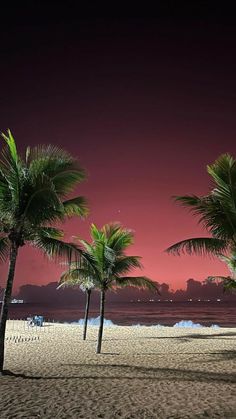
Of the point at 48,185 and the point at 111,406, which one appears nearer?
the point at 111,406

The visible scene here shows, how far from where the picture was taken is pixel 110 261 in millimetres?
13312

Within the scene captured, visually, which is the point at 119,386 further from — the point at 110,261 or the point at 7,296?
the point at 110,261

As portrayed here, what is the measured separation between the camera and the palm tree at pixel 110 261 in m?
13.2

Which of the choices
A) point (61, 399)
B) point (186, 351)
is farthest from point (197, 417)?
point (186, 351)

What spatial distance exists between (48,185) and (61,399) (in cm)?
478

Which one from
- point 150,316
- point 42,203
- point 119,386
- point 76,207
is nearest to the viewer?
point 119,386

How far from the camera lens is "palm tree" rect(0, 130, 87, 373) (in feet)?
29.1

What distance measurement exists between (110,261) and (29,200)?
17.5 ft

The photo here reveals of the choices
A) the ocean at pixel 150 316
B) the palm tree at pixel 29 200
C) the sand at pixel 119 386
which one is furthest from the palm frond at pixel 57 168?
the ocean at pixel 150 316

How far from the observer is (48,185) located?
338 inches

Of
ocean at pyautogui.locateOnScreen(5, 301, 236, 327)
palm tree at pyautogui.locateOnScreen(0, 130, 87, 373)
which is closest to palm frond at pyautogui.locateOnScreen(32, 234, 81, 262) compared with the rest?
palm tree at pyautogui.locateOnScreen(0, 130, 87, 373)

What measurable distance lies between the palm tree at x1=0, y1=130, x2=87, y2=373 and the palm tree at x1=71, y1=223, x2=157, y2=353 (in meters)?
3.41

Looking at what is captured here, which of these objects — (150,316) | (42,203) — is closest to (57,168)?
(42,203)

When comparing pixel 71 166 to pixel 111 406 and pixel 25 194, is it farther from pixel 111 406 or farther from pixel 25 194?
pixel 111 406
